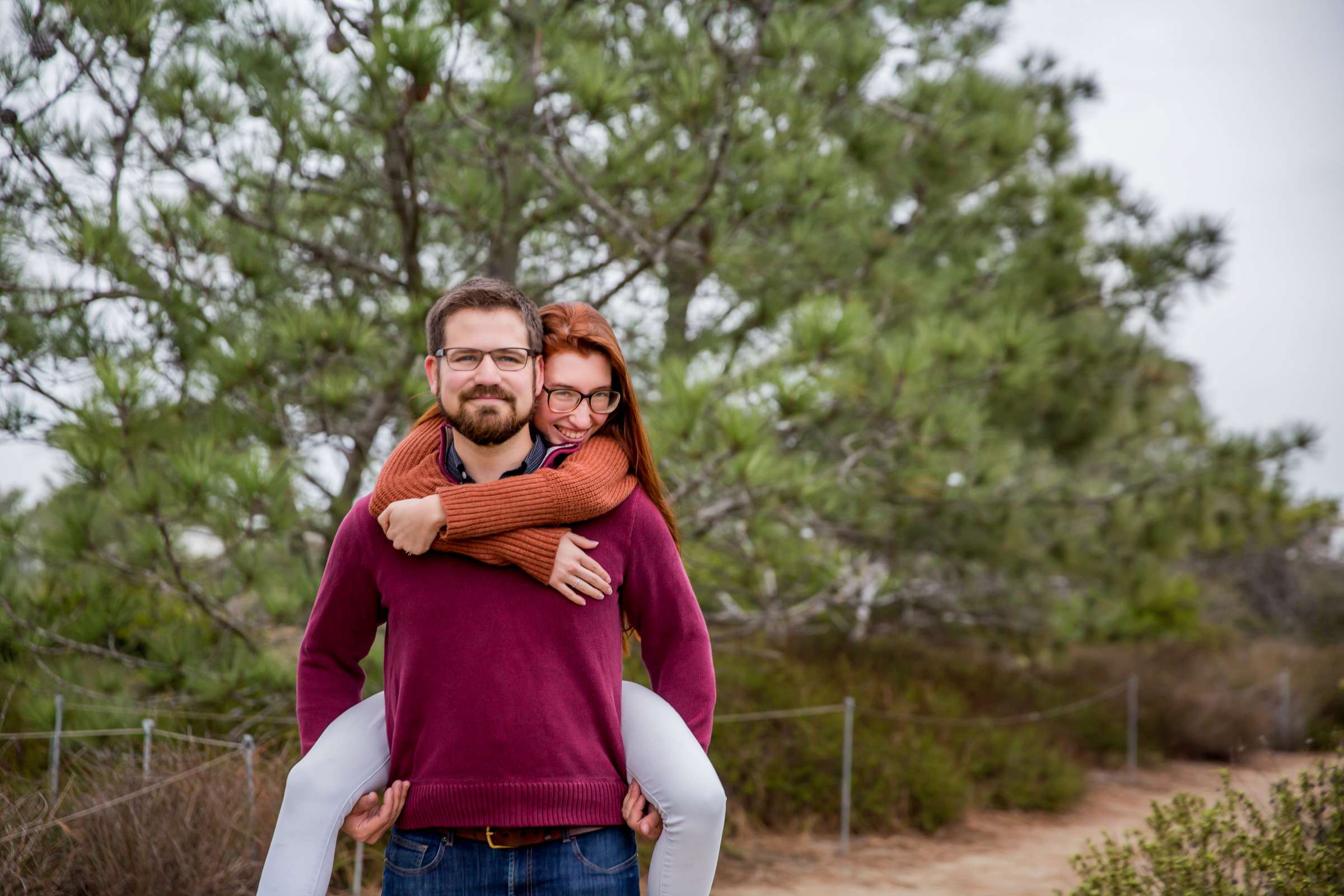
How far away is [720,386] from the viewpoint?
3746 millimetres

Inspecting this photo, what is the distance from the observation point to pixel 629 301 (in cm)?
561

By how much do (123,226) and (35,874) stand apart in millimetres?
2315

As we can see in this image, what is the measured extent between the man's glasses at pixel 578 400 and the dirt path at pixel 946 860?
→ 3.15 m

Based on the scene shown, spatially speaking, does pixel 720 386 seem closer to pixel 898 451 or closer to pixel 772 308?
pixel 772 308

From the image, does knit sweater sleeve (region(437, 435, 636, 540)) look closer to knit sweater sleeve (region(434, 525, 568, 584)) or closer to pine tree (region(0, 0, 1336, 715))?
knit sweater sleeve (region(434, 525, 568, 584))

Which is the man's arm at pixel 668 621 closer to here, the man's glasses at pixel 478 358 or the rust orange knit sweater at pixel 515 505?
the rust orange knit sweater at pixel 515 505

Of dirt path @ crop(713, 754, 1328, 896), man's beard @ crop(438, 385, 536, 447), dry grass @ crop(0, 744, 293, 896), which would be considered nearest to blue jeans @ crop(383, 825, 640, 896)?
man's beard @ crop(438, 385, 536, 447)

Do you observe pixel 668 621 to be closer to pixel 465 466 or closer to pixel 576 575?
pixel 576 575

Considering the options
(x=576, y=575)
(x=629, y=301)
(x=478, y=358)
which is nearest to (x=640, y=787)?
(x=576, y=575)

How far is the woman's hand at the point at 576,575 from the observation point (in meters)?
1.64

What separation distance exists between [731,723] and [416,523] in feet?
15.0

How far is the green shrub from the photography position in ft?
9.00

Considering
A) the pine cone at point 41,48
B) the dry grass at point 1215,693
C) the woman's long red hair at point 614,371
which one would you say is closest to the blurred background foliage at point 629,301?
the pine cone at point 41,48

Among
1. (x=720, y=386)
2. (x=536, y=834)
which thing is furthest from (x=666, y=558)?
(x=720, y=386)
